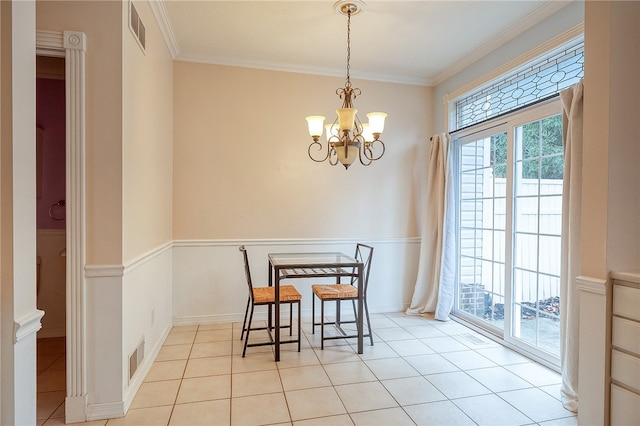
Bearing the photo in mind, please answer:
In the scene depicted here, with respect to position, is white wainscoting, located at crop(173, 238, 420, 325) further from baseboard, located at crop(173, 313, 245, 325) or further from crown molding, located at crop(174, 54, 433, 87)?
crown molding, located at crop(174, 54, 433, 87)

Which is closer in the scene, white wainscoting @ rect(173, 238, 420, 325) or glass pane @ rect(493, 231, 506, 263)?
glass pane @ rect(493, 231, 506, 263)

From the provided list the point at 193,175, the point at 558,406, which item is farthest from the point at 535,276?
the point at 193,175

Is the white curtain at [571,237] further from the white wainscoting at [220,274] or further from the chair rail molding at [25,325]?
the chair rail molding at [25,325]

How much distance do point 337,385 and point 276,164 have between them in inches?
95.4

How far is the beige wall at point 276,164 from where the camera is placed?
371 cm

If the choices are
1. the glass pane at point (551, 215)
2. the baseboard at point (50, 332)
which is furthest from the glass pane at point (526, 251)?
the baseboard at point (50, 332)

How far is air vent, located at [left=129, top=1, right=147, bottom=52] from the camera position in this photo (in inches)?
88.2

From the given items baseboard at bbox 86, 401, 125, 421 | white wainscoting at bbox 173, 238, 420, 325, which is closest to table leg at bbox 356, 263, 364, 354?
white wainscoting at bbox 173, 238, 420, 325

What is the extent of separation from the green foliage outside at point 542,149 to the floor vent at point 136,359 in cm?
351

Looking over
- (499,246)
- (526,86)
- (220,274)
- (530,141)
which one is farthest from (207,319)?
(526,86)

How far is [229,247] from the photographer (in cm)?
380

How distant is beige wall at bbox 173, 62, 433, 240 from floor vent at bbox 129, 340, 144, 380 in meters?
1.41

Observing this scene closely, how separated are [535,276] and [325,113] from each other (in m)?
2.76

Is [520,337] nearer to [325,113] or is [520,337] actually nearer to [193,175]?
[325,113]
